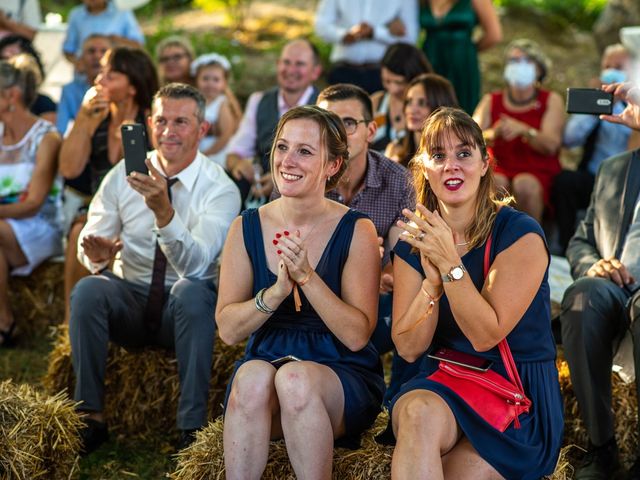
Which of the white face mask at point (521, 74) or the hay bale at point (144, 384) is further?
the white face mask at point (521, 74)

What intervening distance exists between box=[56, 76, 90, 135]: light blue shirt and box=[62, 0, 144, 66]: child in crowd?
2.32 feet

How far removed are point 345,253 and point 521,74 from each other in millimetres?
3212

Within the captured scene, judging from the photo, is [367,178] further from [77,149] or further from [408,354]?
[77,149]

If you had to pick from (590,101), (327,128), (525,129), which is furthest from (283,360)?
(525,129)

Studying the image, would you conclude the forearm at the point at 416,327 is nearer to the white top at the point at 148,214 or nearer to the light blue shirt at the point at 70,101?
the white top at the point at 148,214

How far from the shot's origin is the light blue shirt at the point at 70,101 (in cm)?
628

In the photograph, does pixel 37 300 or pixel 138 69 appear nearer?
pixel 138 69

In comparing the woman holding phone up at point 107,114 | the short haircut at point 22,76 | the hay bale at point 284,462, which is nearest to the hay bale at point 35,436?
the hay bale at point 284,462

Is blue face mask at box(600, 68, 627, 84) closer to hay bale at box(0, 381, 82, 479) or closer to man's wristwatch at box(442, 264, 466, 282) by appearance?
man's wristwatch at box(442, 264, 466, 282)

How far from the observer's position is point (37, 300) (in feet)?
17.5

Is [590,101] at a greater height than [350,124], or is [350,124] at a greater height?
[590,101]

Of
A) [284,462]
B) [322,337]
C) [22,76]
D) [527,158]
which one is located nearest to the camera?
[284,462]

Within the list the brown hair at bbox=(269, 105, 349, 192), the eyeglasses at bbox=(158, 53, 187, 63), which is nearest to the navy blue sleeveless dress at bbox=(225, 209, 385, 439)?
the brown hair at bbox=(269, 105, 349, 192)

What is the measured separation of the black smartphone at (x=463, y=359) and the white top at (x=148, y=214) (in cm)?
135
